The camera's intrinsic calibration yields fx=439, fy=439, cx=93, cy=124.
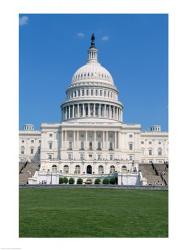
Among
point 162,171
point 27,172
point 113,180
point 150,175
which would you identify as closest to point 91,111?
point 113,180

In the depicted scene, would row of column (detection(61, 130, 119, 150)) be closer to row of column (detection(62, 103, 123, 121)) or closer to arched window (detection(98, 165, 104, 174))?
row of column (detection(62, 103, 123, 121))

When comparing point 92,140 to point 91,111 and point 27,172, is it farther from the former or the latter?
point 27,172

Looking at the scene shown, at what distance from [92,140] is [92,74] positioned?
1852cm

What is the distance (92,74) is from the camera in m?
92.6

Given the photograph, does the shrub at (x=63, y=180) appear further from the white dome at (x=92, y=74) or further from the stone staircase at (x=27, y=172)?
the white dome at (x=92, y=74)

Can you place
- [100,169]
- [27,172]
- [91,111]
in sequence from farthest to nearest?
1. [91,111]
2. [100,169]
3. [27,172]

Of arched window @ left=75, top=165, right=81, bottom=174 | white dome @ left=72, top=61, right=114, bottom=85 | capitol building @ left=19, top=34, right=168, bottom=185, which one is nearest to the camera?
capitol building @ left=19, top=34, right=168, bottom=185

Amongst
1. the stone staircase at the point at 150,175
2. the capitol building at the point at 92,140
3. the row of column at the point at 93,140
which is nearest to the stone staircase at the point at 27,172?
the capitol building at the point at 92,140

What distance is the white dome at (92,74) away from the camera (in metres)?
92.3

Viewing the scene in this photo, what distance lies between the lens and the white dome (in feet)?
303

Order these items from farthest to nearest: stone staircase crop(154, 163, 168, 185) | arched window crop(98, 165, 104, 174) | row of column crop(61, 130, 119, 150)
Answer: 1. row of column crop(61, 130, 119, 150)
2. arched window crop(98, 165, 104, 174)
3. stone staircase crop(154, 163, 168, 185)

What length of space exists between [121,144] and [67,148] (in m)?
10.2

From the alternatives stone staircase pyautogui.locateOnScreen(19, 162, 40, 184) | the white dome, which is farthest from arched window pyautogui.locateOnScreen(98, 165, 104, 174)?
the white dome
